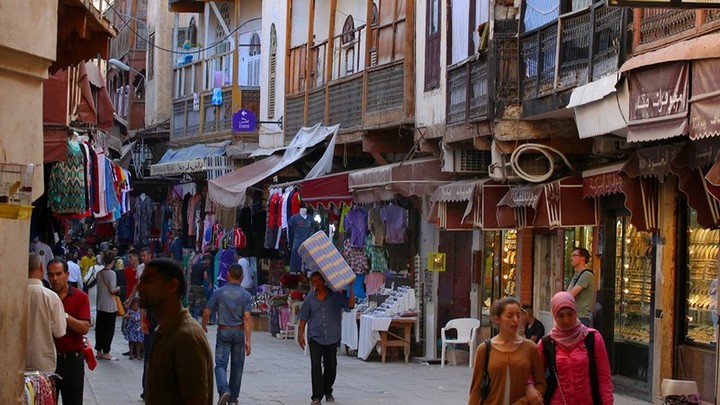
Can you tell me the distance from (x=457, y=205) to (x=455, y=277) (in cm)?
317

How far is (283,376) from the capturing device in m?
20.3

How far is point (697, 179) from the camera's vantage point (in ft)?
46.6

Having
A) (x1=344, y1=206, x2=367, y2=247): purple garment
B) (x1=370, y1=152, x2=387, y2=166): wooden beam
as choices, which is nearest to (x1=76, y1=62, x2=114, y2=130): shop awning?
(x1=344, y1=206, x2=367, y2=247): purple garment

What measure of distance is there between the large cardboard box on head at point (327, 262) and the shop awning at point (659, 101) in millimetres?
4343

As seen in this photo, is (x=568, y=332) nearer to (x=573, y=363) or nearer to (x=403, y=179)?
(x=573, y=363)

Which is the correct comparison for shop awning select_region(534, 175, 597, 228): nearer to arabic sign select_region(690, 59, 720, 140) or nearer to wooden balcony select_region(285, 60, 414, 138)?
arabic sign select_region(690, 59, 720, 140)

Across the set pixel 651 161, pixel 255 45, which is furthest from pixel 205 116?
pixel 651 161

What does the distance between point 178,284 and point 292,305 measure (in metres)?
20.9

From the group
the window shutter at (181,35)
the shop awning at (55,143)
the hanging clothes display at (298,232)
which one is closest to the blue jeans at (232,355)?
the shop awning at (55,143)

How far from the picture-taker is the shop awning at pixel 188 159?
34.9 metres

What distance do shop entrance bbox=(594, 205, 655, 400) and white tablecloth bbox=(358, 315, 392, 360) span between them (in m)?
4.81

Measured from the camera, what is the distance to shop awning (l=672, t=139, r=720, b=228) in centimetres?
1339

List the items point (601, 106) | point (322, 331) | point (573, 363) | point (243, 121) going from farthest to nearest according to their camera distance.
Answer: point (243, 121) → point (322, 331) → point (601, 106) → point (573, 363)

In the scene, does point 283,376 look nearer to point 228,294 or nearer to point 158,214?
point 228,294
